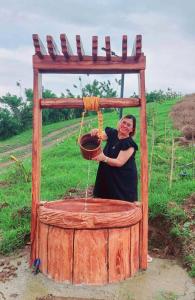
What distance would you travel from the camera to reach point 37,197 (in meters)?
4.88

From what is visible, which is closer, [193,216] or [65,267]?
[65,267]

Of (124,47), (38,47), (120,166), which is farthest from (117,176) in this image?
(38,47)

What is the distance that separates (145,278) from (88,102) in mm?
1820

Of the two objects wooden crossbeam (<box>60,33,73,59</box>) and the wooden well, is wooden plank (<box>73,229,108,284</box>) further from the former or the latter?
wooden crossbeam (<box>60,33,73,59</box>)

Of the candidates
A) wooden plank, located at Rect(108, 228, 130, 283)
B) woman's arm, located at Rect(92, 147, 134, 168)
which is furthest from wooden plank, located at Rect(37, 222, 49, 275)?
woman's arm, located at Rect(92, 147, 134, 168)

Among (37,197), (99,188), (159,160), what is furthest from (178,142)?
(37,197)

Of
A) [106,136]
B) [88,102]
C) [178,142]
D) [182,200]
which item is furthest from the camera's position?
[178,142]

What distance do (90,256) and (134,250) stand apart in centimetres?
51

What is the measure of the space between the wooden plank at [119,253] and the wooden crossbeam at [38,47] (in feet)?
6.07

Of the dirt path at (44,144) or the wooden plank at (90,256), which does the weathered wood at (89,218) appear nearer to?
the wooden plank at (90,256)

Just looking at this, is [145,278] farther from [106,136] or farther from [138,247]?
[106,136]

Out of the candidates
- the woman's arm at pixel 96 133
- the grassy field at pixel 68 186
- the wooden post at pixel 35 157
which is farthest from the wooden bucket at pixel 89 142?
the grassy field at pixel 68 186

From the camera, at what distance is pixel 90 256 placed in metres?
4.43

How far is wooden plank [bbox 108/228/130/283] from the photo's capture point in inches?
176
